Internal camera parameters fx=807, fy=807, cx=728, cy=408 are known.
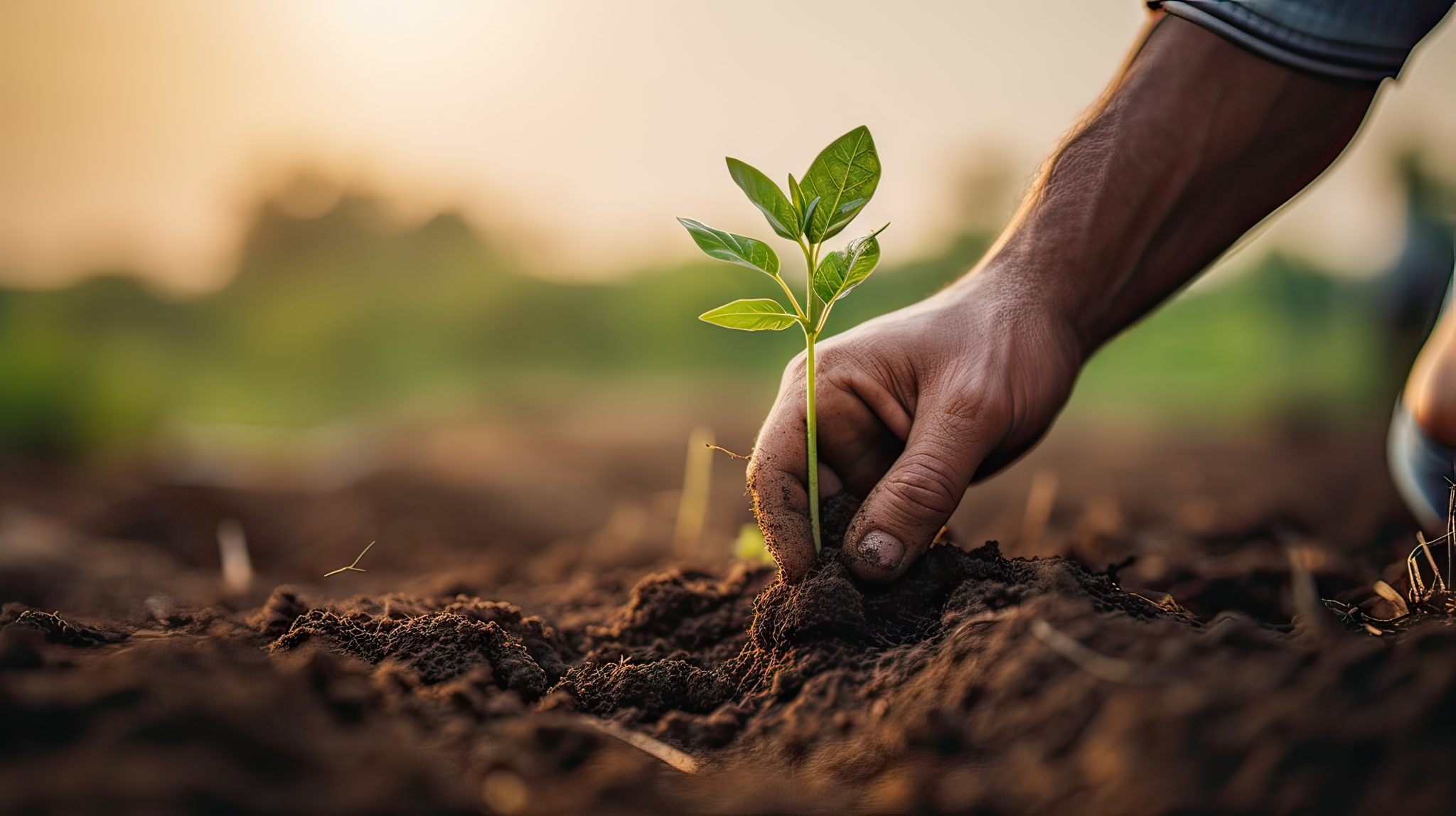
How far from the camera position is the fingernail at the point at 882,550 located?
163 centimetres

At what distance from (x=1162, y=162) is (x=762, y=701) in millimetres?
1512

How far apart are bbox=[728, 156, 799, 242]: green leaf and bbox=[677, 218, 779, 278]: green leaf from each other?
0.07 m

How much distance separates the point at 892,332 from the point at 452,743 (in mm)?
1228

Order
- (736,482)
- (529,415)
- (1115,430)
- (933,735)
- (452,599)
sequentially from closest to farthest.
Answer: (933,735) < (452,599) < (736,482) < (1115,430) < (529,415)

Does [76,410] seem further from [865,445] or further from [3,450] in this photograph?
A: [865,445]

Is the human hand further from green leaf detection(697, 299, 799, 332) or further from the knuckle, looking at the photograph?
green leaf detection(697, 299, 799, 332)

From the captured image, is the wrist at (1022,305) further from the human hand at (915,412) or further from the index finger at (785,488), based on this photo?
the index finger at (785,488)

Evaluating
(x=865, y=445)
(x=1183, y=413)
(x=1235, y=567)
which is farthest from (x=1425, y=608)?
(x=1183, y=413)

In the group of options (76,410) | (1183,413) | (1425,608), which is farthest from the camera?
(1183,413)

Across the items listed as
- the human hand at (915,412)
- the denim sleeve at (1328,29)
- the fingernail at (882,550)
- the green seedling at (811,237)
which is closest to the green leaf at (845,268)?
the green seedling at (811,237)

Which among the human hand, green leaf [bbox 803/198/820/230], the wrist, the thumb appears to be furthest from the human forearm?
green leaf [bbox 803/198/820/230]

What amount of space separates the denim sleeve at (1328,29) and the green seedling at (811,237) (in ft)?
3.00

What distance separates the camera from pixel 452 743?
1.18 meters

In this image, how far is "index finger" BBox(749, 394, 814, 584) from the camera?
173cm
